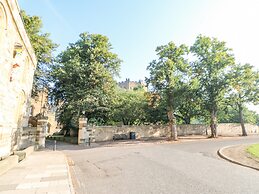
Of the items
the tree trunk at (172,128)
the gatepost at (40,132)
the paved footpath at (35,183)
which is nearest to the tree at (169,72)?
the tree trunk at (172,128)

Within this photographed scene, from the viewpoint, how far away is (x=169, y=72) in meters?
23.1

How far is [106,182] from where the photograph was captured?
6.39m

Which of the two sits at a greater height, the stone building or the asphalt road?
the stone building

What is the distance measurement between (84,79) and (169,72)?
11419mm

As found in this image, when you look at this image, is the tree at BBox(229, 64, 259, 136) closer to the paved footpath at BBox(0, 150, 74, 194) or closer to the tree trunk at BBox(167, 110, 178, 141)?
the tree trunk at BBox(167, 110, 178, 141)

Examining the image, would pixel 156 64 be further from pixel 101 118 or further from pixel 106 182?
pixel 106 182

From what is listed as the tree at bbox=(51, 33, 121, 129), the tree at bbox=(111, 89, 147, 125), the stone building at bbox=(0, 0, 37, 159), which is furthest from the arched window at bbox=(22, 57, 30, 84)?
the tree at bbox=(111, 89, 147, 125)

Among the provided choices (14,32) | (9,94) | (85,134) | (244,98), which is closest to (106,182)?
Answer: (9,94)

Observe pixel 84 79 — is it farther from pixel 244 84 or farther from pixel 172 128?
pixel 244 84

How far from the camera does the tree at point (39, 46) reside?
2198 cm

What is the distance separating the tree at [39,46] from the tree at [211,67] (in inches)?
823

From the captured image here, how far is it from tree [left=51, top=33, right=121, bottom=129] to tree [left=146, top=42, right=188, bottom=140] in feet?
21.4

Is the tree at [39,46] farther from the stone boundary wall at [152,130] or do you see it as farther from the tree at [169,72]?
the tree at [169,72]

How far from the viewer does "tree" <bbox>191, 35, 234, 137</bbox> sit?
25.5 m
